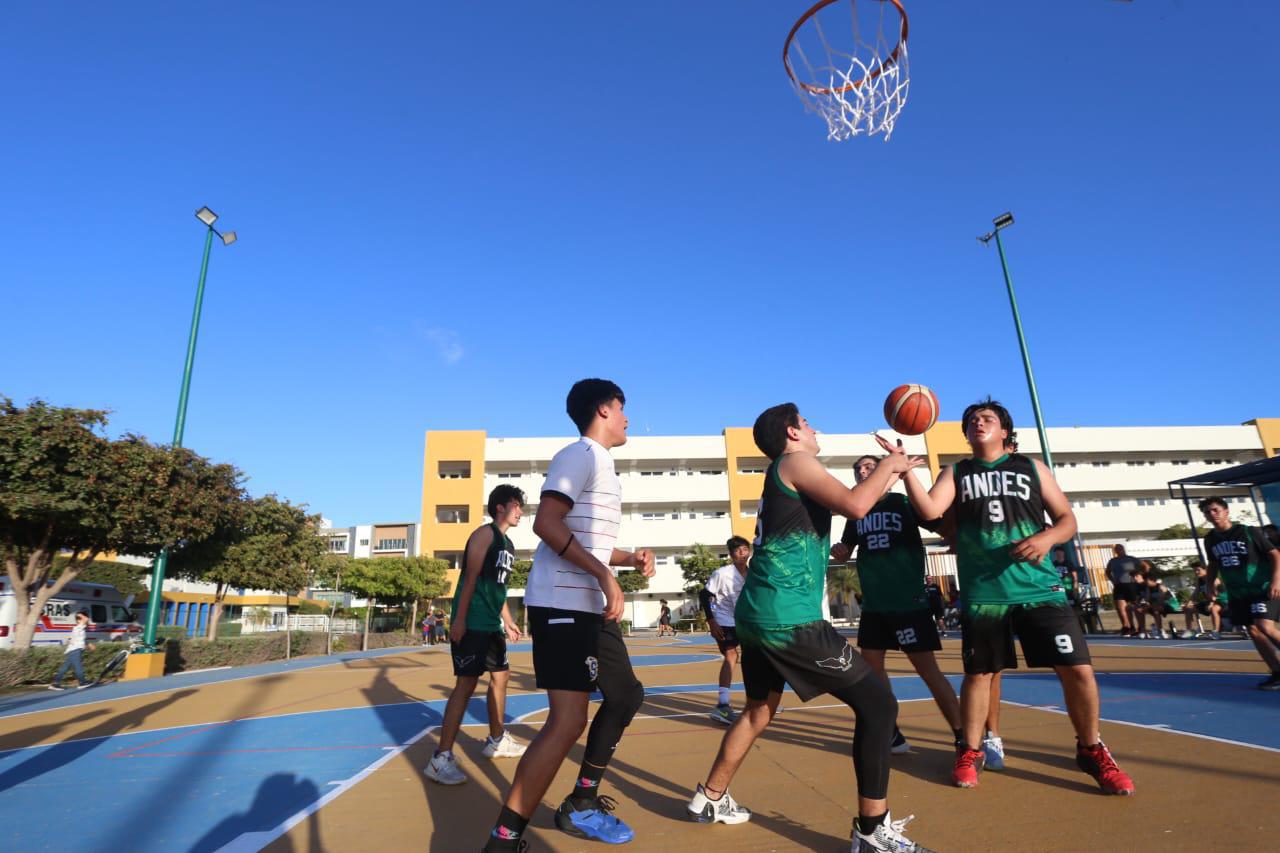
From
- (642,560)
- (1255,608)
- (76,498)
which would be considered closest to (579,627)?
(642,560)

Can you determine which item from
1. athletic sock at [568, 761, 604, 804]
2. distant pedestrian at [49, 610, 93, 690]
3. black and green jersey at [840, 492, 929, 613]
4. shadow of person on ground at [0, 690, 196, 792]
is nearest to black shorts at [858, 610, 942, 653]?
black and green jersey at [840, 492, 929, 613]

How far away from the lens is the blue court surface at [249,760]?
3.68 m

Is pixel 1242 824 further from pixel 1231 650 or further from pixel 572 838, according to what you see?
pixel 1231 650

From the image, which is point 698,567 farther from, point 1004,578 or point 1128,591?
point 1004,578

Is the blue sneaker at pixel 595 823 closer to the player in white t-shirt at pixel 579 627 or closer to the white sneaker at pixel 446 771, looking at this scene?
the player in white t-shirt at pixel 579 627

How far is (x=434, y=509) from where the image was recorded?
47000mm

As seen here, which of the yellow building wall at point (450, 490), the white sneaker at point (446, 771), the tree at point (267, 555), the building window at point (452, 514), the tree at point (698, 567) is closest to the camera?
the white sneaker at point (446, 771)

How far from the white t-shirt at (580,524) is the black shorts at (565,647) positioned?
4 centimetres

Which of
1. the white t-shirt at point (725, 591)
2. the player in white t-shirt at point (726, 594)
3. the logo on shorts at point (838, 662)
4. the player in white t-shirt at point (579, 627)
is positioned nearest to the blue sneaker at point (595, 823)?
the player in white t-shirt at point (579, 627)

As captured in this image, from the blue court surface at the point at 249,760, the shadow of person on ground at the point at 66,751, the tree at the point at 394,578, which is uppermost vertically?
the tree at the point at 394,578

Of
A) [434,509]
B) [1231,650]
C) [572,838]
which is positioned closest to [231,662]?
[572,838]

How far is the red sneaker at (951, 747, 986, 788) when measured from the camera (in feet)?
12.0

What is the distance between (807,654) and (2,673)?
683 inches

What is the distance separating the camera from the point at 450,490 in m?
47.5
